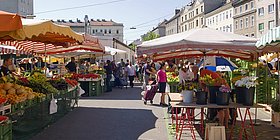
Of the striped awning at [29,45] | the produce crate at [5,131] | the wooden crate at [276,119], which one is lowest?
the wooden crate at [276,119]

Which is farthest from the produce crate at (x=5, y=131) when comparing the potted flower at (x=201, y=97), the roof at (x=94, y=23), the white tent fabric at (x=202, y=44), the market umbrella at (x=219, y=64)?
the roof at (x=94, y=23)

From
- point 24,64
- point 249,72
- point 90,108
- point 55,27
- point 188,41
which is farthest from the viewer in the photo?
point 24,64

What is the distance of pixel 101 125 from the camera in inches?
367

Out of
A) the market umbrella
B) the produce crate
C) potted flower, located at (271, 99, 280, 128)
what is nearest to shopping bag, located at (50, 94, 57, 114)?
the produce crate

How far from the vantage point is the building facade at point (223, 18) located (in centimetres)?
7000

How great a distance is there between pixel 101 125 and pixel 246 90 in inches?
164

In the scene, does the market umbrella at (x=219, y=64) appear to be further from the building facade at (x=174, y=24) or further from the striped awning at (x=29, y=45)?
the building facade at (x=174, y=24)

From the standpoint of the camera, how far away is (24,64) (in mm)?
25656

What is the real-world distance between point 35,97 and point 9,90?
2.44ft

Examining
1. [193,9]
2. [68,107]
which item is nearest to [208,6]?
[193,9]

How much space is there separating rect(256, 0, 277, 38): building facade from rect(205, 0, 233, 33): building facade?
42.3 feet

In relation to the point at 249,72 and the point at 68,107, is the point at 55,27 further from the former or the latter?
the point at 249,72

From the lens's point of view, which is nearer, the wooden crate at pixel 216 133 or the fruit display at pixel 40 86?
the wooden crate at pixel 216 133

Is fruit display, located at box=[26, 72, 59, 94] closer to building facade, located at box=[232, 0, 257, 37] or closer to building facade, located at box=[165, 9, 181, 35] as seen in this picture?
building facade, located at box=[232, 0, 257, 37]
